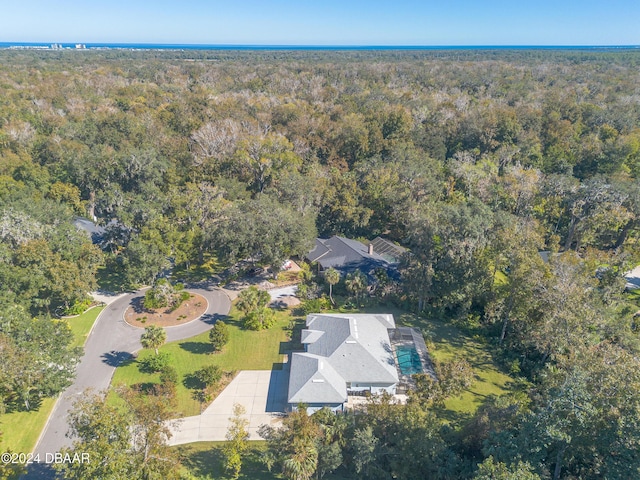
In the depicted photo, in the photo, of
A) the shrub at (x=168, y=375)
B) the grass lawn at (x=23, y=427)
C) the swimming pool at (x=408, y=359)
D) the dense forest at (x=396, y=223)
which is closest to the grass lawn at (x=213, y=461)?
the dense forest at (x=396, y=223)

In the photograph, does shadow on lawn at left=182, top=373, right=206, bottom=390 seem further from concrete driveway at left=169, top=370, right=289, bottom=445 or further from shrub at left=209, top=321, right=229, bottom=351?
shrub at left=209, top=321, right=229, bottom=351

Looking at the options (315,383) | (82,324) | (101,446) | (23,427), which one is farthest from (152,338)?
(101,446)

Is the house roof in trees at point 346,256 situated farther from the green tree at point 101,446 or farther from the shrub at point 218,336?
the green tree at point 101,446

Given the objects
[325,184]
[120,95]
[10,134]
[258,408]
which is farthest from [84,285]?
[120,95]

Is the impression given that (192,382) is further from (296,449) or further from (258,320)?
(296,449)

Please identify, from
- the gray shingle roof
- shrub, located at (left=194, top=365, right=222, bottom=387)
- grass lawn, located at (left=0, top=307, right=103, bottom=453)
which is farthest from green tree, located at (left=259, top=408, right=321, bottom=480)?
grass lawn, located at (left=0, top=307, right=103, bottom=453)

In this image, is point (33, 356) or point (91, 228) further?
point (91, 228)
